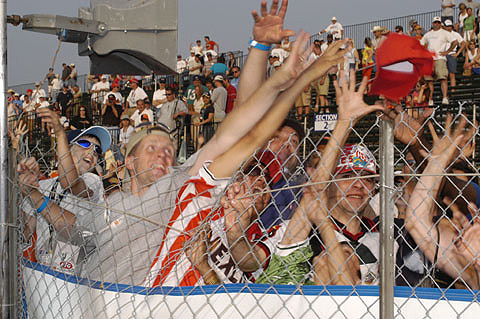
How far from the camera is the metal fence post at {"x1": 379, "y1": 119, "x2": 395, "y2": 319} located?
72.3 inches

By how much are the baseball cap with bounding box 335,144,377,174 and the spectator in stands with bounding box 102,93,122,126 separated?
1468cm

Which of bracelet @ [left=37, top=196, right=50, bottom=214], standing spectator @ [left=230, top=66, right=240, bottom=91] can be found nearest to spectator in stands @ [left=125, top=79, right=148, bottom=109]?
standing spectator @ [left=230, top=66, right=240, bottom=91]

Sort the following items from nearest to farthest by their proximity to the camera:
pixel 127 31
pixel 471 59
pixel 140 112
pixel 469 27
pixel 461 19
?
1. pixel 127 31
2. pixel 471 59
3. pixel 469 27
4. pixel 461 19
5. pixel 140 112

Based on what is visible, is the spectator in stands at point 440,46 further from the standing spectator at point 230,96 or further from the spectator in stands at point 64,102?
the spectator in stands at point 64,102

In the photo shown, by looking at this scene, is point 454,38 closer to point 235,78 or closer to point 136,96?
point 235,78

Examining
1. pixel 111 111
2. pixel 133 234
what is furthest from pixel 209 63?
pixel 133 234

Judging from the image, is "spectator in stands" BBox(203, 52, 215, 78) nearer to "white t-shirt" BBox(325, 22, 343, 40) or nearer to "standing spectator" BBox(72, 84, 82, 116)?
"white t-shirt" BBox(325, 22, 343, 40)

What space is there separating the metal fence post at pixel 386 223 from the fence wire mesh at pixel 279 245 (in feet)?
0.30

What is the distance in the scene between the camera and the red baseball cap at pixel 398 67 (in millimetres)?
2400

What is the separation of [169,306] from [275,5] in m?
1.76

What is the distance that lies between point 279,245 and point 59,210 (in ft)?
4.60

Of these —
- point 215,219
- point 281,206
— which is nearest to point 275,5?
point 281,206

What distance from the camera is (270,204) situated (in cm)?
263

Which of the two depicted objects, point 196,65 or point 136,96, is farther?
point 196,65
